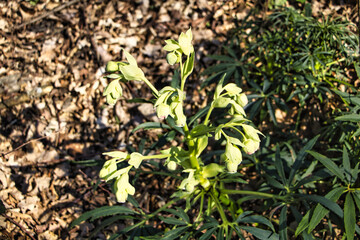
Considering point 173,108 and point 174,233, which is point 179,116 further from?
point 174,233

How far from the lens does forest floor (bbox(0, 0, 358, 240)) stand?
7.14 ft

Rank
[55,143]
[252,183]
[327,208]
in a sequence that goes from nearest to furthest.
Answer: [327,208] → [252,183] → [55,143]

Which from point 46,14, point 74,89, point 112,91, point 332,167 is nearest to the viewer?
point 112,91

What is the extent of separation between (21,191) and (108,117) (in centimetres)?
83

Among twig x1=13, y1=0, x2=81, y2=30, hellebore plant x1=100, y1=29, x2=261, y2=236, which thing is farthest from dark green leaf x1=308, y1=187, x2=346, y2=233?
twig x1=13, y1=0, x2=81, y2=30

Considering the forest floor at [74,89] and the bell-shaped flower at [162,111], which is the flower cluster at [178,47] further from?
the forest floor at [74,89]

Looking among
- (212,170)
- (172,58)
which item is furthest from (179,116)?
(212,170)

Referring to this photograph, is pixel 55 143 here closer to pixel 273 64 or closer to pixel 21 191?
pixel 21 191

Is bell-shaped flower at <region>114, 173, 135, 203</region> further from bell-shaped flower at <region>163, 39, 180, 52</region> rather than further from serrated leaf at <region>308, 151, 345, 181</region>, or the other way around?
serrated leaf at <region>308, 151, 345, 181</region>

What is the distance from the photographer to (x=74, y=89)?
2.52m

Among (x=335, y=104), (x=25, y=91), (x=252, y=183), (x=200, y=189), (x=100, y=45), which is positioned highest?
(x=100, y=45)

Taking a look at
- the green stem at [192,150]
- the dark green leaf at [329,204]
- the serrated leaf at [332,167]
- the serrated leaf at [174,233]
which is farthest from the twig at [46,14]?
the dark green leaf at [329,204]

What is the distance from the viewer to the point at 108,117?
2484 mm

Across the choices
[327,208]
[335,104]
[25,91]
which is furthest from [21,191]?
[335,104]
